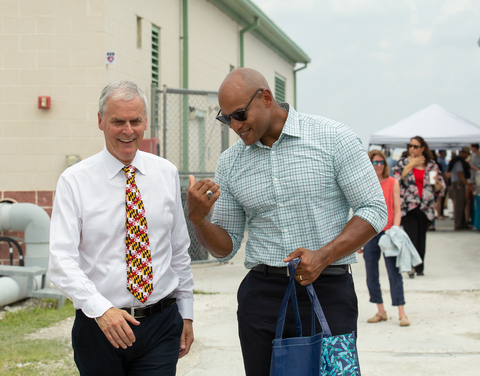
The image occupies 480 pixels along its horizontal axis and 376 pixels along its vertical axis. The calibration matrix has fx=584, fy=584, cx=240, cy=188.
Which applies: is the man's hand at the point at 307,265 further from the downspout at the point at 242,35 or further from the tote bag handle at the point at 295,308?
the downspout at the point at 242,35

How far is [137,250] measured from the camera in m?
2.56

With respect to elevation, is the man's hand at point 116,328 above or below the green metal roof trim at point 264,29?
below

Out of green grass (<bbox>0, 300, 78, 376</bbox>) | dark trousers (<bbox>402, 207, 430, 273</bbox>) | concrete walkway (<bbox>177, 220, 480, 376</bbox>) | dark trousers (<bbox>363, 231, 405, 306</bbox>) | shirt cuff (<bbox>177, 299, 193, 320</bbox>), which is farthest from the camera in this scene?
dark trousers (<bbox>402, 207, 430, 273</bbox>)

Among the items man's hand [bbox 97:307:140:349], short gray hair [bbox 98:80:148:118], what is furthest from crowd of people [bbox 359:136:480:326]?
man's hand [bbox 97:307:140:349]

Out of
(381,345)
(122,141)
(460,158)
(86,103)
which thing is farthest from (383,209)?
(460,158)

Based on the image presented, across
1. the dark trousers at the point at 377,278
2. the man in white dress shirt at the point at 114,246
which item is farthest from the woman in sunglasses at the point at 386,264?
the man in white dress shirt at the point at 114,246

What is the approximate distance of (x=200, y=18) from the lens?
39.6 ft

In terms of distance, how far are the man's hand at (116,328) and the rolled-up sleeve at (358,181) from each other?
3.60 feet

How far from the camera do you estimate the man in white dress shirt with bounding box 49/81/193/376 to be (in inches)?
96.5

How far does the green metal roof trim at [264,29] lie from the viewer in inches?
535

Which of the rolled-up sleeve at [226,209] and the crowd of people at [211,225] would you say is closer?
the crowd of people at [211,225]

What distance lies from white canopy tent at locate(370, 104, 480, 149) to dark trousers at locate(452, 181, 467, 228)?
45.0 inches

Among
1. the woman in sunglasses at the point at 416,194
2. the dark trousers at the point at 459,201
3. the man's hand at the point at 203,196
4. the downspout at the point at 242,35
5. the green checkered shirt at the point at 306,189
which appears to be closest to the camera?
the man's hand at the point at 203,196

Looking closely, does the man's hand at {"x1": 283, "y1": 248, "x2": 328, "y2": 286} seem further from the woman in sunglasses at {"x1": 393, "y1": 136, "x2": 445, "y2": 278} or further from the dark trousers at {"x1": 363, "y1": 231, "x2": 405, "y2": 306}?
the woman in sunglasses at {"x1": 393, "y1": 136, "x2": 445, "y2": 278}
